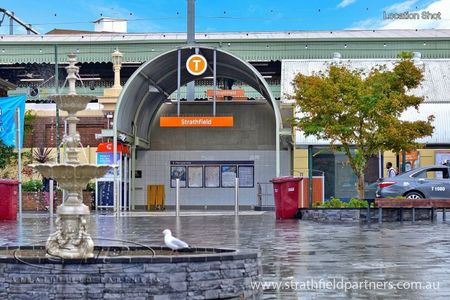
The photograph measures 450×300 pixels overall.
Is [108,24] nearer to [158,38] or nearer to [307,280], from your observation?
[158,38]

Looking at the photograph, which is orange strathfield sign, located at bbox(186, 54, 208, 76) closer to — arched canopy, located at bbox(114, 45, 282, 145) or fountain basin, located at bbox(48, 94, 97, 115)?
arched canopy, located at bbox(114, 45, 282, 145)

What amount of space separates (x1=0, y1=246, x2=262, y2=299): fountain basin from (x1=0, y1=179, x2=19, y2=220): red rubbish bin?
20201mm

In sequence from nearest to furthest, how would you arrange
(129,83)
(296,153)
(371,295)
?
(371,295) < (129,83) < (296,153)

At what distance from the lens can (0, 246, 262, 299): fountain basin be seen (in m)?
9.98

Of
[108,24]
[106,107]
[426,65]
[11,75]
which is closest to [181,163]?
[106,107]

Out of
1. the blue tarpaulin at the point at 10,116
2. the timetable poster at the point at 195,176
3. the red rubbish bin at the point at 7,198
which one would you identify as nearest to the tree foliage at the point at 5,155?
the blue tarpaulin at the point at 10,116

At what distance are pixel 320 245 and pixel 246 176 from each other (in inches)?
930

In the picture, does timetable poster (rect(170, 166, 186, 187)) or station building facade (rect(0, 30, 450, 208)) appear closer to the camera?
station building facade (rect(0, 30, 450, 208))

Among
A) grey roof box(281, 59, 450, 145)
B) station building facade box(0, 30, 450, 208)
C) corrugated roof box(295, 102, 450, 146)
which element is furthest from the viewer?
station building facade box(0, 30, 450, 208)

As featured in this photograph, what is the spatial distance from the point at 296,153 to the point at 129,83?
8.01 m

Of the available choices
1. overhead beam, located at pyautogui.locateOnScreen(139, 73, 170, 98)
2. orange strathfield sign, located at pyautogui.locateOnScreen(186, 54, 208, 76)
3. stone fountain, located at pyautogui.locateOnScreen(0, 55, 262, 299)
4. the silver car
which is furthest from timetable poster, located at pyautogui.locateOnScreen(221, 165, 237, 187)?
stone fountain, located at pyautogui.locateOnScreen(0, 55, 262, 299)

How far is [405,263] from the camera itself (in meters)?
14.2

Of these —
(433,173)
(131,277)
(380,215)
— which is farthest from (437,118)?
(131,277)

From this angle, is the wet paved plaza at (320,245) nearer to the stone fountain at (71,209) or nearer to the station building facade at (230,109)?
the stone fountain at (71,209)
